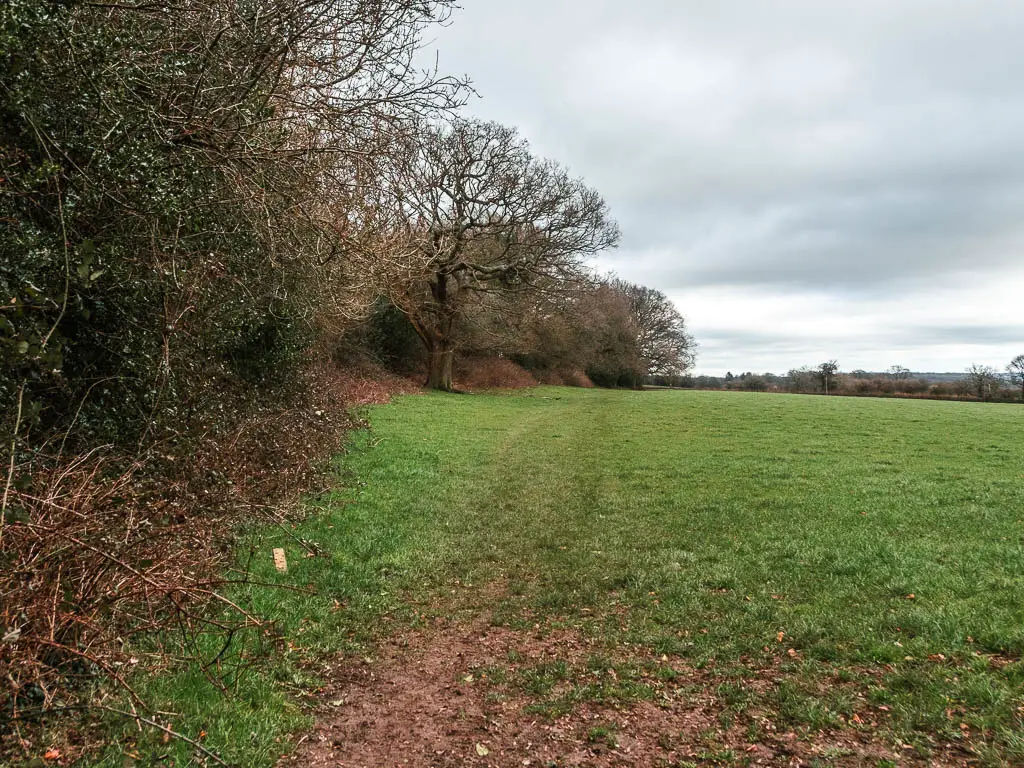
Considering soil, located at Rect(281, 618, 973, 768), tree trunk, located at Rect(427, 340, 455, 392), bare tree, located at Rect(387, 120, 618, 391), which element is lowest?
soil, located at Rect(281, 618, 973, 768)

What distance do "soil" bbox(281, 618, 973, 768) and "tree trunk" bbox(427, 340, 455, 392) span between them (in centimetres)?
2754

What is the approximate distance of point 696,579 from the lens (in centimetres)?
631

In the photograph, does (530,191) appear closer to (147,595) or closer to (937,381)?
(147,595)

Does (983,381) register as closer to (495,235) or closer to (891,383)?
(891,383)

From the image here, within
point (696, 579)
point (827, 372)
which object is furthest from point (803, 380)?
point (696, 579)

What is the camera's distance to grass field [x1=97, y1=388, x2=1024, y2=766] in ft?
12.5

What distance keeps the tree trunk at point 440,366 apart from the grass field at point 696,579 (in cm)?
1791

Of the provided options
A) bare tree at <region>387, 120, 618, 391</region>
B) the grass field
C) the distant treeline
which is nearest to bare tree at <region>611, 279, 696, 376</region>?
the distant treeline

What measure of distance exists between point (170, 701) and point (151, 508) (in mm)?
1878

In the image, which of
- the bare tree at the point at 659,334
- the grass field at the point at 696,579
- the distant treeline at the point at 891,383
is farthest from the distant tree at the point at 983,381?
the grass field at the point at 696,579

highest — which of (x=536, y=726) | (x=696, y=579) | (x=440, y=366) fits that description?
(x=440, y=366)

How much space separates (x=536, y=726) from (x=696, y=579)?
3.16 meters

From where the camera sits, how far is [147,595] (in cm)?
370

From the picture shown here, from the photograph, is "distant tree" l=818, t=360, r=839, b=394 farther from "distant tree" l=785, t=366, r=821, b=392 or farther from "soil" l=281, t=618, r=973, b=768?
"soil" l=281, t=618, r=973, b=768
